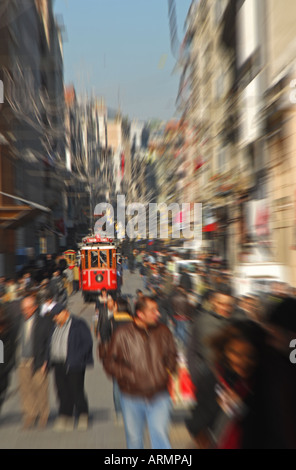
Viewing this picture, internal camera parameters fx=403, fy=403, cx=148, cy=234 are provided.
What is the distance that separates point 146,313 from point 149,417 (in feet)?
2.37

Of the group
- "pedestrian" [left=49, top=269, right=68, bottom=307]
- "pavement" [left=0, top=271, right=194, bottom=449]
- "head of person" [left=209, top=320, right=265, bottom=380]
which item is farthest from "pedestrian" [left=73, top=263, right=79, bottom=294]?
"head of person" [left=209, top=320, right=265, bottom=380]

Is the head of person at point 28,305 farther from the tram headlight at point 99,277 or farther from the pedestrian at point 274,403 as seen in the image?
the tram headlight at point 99,277

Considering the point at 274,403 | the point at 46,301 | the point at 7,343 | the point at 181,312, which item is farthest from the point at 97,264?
the point at 274,403

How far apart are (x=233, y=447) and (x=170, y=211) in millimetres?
4260

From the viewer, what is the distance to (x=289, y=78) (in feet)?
14.0

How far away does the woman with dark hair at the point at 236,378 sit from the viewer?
2.12 meters

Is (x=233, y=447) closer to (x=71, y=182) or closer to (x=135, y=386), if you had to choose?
(x=135, y=386)

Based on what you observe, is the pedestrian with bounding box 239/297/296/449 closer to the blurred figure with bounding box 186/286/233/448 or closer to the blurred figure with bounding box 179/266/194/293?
the blurred figure with bounding box 186/286/233/448

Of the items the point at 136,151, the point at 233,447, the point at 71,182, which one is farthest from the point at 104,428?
the point at 136,151

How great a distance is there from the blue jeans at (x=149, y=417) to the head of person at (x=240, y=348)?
1.96ft

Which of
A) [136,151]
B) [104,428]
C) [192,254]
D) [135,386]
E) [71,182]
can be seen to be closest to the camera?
[135,386]

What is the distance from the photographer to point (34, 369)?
4.02 metres

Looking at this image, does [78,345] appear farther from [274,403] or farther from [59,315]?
[274,403]

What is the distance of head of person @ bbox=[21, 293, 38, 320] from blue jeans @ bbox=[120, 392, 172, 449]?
1.68 metres
